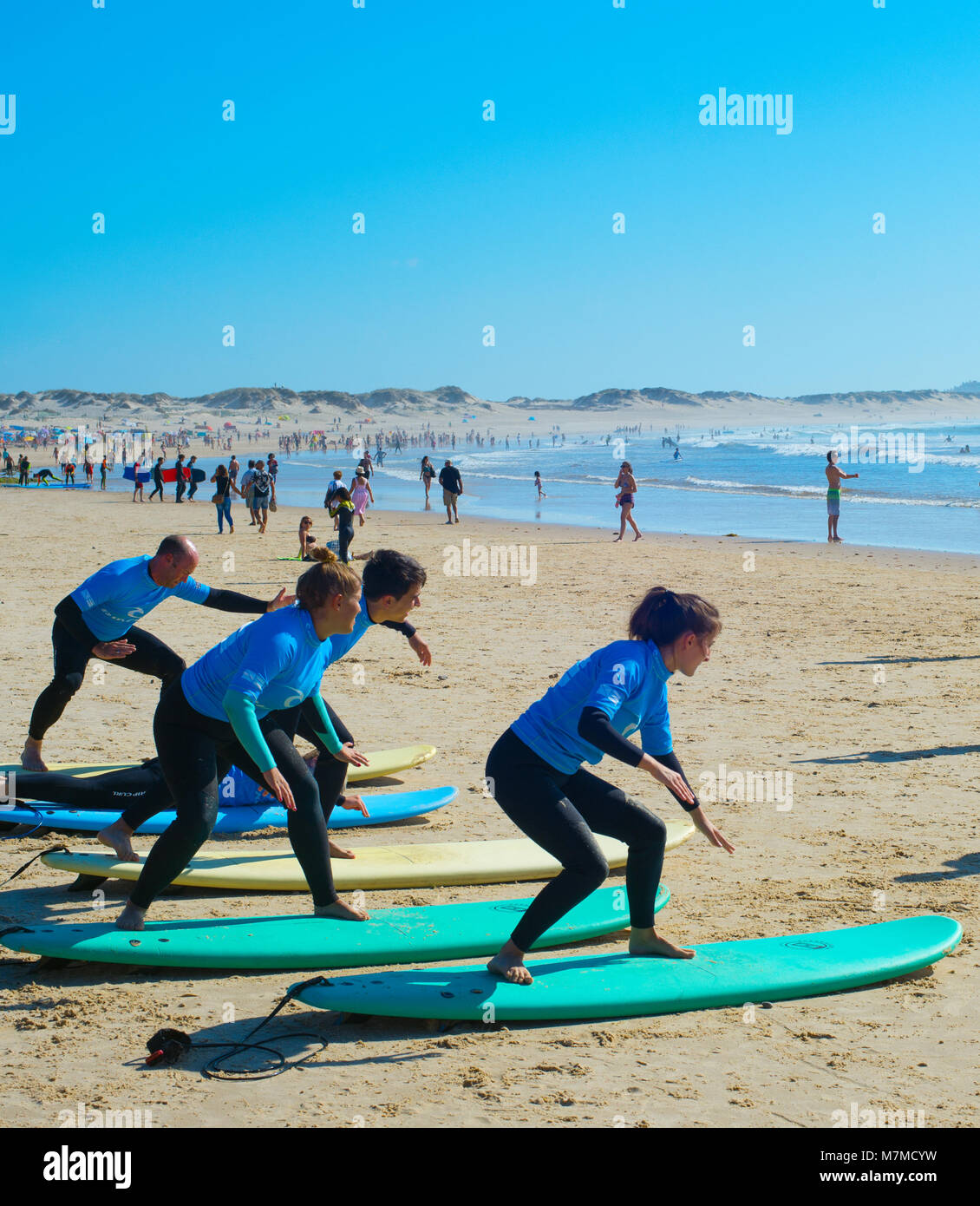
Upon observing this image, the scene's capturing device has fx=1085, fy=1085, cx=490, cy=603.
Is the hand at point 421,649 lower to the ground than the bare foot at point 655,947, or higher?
higher

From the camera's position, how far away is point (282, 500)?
117ft

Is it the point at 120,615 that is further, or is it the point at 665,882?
the point at 120,615

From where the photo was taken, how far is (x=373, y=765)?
720cm

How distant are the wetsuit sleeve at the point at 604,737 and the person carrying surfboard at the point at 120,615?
2.74 metres

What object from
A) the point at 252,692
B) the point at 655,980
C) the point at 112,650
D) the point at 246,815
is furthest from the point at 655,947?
the point at 112,650

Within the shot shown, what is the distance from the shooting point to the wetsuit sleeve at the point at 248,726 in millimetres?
4043

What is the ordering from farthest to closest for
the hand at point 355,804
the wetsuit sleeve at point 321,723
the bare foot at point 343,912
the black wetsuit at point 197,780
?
the hand at point 355,804 < the wetsuit sleeve at point 321,723 < the bare foot at point 343,912 < the black wetsuit at point 197,780

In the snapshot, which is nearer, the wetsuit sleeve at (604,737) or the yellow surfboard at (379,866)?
the wetsuit sleeve at (604,737)

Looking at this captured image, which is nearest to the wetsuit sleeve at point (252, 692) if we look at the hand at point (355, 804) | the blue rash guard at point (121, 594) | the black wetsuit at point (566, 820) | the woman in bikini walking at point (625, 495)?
the black wetsuit at point (566, 820)

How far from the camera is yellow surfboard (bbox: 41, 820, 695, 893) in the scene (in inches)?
208

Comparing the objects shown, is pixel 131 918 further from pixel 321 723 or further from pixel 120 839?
pixel 321 723

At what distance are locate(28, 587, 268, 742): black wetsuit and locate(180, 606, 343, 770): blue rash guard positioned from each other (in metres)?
1.95

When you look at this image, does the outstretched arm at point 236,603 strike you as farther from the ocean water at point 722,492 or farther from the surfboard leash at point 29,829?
the ocean water at point 722,492

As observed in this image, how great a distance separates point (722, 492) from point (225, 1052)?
3608cm
